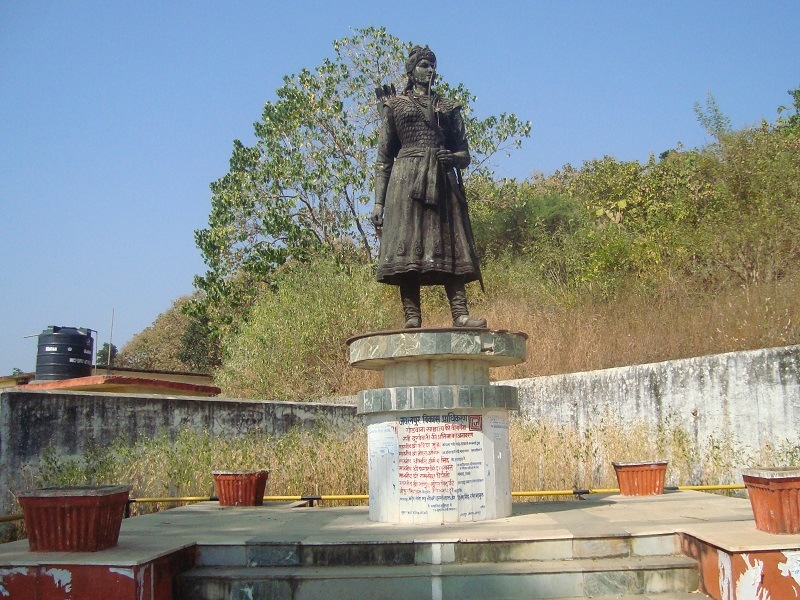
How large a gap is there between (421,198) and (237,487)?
343 cm

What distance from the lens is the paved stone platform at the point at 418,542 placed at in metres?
4.27

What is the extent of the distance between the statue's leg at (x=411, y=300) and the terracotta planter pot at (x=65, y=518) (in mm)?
2955

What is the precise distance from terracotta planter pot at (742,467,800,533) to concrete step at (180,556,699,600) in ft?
1.75

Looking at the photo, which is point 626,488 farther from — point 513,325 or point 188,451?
point 513,325

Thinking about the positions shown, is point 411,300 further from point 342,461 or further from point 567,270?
point 567,270

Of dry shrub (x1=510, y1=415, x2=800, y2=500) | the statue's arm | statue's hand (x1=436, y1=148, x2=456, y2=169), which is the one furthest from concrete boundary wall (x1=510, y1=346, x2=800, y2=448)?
statue's hand (x1=436, y1=148, x2=456, y2=169)

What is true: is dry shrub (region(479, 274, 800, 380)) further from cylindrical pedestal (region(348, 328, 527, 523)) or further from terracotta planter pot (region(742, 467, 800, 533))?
terracotta planter pot (region(742, 467, 800, 533))

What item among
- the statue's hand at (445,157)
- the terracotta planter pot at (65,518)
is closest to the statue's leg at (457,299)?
the statue's hand at (445,157)

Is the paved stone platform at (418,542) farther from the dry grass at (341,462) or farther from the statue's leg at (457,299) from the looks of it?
the dry grass at (341,462)

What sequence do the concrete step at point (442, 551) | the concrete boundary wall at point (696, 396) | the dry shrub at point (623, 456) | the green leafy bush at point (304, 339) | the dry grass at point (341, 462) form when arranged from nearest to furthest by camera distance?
the concrete step at point (442, 551), the concrete boundary wall at point (696, 396), the dry grass at point (341, 462), the dry shrub at point (623, 456), the green leafy bush at point (304, 339)

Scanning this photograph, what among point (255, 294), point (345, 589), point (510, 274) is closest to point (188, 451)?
point (345, 589)

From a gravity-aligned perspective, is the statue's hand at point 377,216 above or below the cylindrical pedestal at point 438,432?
above

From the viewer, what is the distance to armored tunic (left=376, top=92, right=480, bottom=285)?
21.7 feet

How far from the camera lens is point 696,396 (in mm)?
9734
